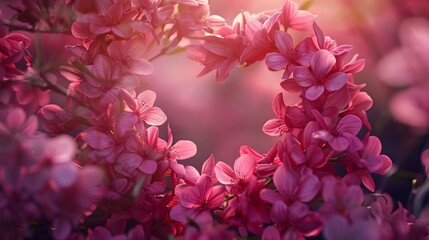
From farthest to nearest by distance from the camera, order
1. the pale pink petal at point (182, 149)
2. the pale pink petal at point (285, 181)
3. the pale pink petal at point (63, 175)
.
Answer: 1. the pale pink petal at point (182, 149)
2. the pale pink petal at point (285, 181)
3. the pale pink petal at point (63, 175)

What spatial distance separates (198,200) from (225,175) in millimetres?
39

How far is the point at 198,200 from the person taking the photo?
0.53m

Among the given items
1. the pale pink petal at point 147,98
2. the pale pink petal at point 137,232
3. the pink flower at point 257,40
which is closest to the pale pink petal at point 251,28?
the pink flower at point 257,40

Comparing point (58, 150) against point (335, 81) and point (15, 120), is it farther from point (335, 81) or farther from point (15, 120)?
point (335, 81)

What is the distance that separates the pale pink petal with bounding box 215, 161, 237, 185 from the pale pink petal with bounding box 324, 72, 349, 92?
0.38ft

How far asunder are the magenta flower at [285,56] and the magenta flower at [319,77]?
0.4 inches

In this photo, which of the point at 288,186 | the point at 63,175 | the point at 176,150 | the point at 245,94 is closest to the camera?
the point at 63,175

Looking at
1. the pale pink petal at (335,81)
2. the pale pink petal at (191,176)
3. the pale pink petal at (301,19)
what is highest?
the pale pink petal at (301,19)

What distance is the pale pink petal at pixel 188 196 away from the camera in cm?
53

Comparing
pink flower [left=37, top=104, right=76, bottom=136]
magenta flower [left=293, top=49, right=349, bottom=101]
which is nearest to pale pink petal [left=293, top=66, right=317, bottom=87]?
magenta flower [left=293, top=49, right=349, bottom=101]

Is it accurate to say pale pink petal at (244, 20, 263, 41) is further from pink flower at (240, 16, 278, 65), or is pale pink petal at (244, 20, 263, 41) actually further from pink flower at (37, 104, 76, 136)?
pink flower at (37, 104, 76, 136)

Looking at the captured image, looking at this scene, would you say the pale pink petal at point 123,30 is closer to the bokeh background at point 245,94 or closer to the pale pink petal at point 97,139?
the pale pink petal at point 97,139

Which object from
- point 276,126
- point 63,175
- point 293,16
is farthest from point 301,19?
point 63,175

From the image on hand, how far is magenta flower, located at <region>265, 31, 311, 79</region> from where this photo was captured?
56cm
